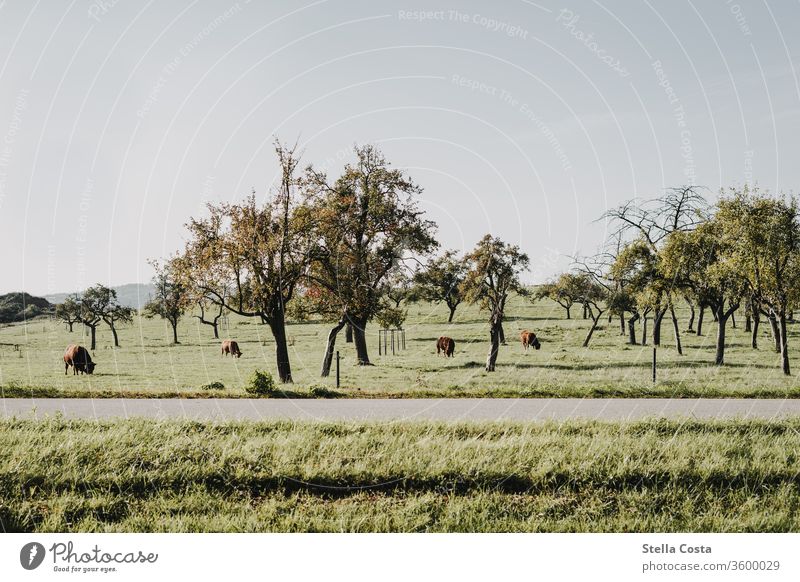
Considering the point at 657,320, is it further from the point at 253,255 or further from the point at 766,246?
the point at 253,255

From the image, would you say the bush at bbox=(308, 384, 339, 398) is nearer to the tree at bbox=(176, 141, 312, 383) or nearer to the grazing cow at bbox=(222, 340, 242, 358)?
the tree at bbox=(176, 141, 312, 383)

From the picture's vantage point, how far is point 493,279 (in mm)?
30734

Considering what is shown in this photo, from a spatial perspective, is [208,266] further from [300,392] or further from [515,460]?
[515,460]

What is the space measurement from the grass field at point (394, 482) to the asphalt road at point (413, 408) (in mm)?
3488

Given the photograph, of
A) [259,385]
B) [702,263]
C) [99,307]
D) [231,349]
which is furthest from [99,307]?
[702,263]

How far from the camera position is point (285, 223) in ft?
65.3

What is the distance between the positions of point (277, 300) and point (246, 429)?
11507 mm

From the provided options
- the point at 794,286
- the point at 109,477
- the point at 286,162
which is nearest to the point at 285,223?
the point at 286,162

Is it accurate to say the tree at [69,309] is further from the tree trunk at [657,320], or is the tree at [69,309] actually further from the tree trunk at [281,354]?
the tree trunk at [657,320]

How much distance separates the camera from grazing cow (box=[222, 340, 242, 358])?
44.6 meters

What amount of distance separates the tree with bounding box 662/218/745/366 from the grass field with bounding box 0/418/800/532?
21.6m

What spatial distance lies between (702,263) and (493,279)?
12.1 meters
